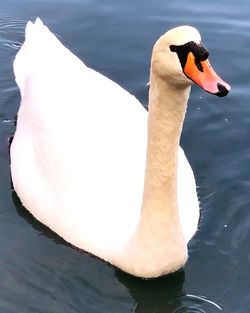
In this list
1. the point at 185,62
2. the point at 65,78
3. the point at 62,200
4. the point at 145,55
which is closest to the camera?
the point at 185,62

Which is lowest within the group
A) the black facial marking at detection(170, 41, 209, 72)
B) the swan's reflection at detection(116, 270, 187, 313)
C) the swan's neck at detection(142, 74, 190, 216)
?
the swan's reflection at detection(116, 270, 187, 313)

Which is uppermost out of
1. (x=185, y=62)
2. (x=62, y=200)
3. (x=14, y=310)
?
(x=185, y=62)

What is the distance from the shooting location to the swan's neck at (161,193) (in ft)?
15.8

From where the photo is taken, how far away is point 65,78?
6.75 meters

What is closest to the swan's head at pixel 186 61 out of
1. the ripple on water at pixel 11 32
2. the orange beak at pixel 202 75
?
the orange beak at pixel 202 75

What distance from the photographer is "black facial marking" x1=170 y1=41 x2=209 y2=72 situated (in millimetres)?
4363

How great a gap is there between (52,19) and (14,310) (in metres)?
4.86

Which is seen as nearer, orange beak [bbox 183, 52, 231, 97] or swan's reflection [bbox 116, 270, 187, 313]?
orange beak [bbox 183, 52, 231, 97]

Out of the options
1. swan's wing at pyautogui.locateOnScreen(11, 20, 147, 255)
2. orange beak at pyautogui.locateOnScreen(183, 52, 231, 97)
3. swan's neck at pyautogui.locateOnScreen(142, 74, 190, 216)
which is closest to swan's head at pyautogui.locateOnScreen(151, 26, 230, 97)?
orange beak at pyautogui.locateOnScreen(183, 52, 231, 97)

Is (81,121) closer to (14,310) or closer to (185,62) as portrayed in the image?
(14,310)

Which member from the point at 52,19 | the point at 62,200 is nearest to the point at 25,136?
the point at 62,200

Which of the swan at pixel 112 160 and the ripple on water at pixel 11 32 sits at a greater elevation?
the swan at pixel 112 160

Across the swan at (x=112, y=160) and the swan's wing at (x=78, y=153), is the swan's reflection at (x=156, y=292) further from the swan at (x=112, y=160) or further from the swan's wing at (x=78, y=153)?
the swan's wing at (x=78, y=153)

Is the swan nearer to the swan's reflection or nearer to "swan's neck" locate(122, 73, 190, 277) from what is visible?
"swan's neck" locate(122, 73, 190, 277)
